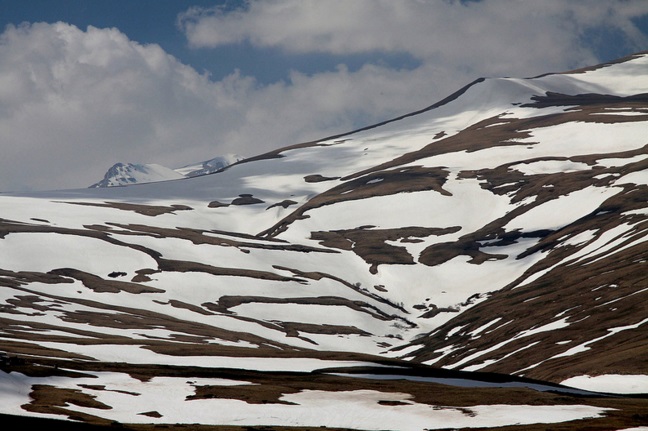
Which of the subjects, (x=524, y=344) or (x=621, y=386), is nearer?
(x=621, y=386)

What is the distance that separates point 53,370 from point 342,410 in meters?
27.0

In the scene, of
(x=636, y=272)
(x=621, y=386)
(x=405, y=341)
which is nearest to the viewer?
(x=621, y=386)

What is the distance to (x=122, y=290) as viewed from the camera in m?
192

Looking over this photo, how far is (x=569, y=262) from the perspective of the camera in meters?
187

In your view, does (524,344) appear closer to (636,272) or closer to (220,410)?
(636,272)

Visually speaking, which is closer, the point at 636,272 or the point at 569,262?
the point at 636,272

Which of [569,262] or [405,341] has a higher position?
[569,262]

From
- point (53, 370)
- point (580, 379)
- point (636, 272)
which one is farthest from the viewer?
point (636, 272)

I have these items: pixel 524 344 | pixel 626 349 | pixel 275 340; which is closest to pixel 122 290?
pixel 275 340

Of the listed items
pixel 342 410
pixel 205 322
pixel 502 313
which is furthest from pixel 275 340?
pixel 342 410

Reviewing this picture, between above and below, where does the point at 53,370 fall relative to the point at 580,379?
above

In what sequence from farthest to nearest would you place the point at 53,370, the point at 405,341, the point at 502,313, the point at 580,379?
the point at 405,341, the point at 502,313, the point at 580,379, the point at 53,370

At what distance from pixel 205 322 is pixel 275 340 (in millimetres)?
14331

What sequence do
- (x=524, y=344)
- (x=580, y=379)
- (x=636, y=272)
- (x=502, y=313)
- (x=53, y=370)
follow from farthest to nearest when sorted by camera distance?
(x=502, y=313)
(x=636, y=272)
(x=524, y=344)
(x=580, y=379)
(x=53, y=370)
